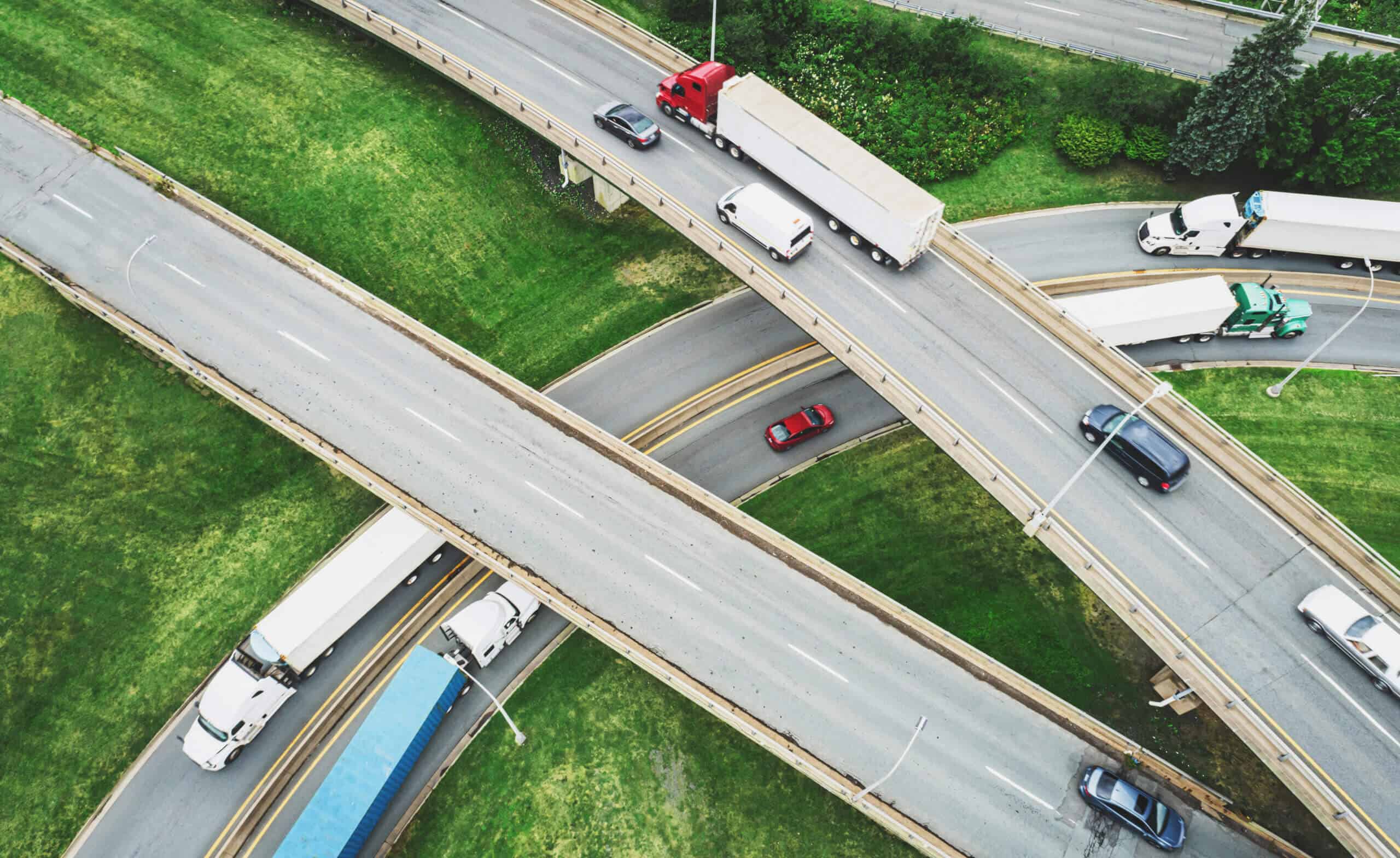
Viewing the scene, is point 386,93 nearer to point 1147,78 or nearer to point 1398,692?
point 1147,78

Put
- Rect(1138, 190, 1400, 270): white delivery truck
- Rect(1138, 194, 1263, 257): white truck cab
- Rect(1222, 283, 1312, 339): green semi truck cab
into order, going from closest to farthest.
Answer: Rect(1222, 283, 1312, 339): green semi truck cab
Rect(1138, 190, 1400, 270): white delivery truck
Rect(1138, 194, 1263, 257): white truck cab

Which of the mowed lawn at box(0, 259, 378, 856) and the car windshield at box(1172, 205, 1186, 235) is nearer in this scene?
the mowed lawn at box(0, 259, 378, 856)

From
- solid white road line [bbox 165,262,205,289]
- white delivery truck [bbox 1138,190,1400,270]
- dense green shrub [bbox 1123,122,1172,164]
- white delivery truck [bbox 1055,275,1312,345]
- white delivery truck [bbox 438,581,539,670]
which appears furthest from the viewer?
dense green shrub [bbox 1123,122,1172,164]

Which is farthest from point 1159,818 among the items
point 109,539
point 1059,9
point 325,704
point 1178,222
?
point 1059,9

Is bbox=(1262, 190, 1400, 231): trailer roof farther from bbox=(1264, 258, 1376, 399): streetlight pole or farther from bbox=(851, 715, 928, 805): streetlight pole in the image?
bbox=(851, 715, 928, 805): streetlight pole

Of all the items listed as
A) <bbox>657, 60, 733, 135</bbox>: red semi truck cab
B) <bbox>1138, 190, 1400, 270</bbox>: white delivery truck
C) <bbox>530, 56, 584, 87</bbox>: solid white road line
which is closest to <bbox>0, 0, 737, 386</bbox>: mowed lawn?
<bbox>530, 56, 584, 87</bbox>: solid white road line

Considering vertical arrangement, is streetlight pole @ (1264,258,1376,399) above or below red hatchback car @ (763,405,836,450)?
above

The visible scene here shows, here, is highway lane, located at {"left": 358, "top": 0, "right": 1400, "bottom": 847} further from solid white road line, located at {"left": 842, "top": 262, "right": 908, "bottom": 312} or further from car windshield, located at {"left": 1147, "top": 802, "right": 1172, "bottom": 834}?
car windshield, located at {"left": 1147, "top": 802, "right": 1172, "bottom": 834}

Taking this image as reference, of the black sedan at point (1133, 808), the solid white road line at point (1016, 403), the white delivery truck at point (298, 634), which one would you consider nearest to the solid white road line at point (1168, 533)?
the solid white road line at point (1016, 403)

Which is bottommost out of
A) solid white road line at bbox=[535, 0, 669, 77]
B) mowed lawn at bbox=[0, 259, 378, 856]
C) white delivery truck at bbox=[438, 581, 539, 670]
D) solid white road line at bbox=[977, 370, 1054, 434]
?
mowed lawn at bbox=[0, 259, 378, 856]
